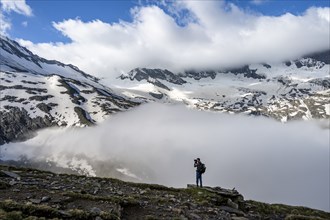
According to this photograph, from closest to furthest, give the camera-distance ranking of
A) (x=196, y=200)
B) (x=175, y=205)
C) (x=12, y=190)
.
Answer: (x=12, y=190), (x=175, y=205), (x=196, y=200)

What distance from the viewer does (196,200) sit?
1388 inches

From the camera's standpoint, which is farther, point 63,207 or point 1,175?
point 1,175

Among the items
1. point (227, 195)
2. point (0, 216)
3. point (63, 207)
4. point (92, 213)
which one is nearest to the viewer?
point (0, 216)

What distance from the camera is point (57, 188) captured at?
31812 millimetres

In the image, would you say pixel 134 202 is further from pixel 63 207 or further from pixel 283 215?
pixel 283 215

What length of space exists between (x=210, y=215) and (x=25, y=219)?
1307 centimetres

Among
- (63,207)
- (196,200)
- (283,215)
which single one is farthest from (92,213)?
(283,215)

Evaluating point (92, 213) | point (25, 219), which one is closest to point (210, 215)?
point (92, 213)

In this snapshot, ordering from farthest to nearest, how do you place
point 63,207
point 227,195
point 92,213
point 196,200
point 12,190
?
point 227,195, point 196,200, point 12,190, point 63,207, point 92,213

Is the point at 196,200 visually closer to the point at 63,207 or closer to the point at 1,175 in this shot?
the point at 63,207

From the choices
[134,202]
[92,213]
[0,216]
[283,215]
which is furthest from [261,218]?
[0,216]

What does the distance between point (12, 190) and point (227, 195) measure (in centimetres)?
1909

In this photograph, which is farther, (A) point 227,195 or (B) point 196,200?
(A) point 227,195

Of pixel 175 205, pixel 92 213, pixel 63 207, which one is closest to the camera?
pixel 92 213
